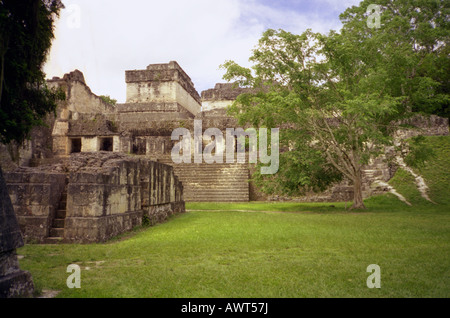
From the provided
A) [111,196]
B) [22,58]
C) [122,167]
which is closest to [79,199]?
[111,196]

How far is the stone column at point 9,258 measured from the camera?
9.88 feet

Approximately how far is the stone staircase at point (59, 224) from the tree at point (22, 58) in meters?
2.31

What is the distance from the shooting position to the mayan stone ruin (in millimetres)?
6664

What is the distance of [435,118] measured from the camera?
22172 millimetres

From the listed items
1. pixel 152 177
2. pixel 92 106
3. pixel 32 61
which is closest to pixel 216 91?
pixel 92 106

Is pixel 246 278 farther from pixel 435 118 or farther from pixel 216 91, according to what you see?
pixel 216 91

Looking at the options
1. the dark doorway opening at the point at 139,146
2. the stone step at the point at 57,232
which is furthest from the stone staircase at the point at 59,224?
the dark doorway opening at the point at 139,146

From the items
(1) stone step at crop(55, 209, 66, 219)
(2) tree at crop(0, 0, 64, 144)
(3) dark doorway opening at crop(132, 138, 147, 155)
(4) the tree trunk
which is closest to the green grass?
(1) stone step at crop(55, 209, 66, 219)

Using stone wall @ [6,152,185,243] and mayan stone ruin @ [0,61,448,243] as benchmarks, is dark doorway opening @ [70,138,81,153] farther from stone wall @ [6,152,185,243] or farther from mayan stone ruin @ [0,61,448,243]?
stone wall @ [6,152,185,243]

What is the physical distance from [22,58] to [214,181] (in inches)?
577

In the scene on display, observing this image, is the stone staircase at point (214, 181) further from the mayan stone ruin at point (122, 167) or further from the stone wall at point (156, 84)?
the stone wall at point (156, 84)

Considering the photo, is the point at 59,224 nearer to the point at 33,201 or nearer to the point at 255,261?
the point at 33,201
